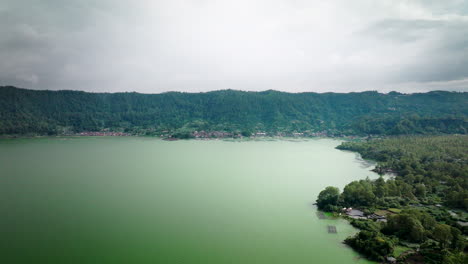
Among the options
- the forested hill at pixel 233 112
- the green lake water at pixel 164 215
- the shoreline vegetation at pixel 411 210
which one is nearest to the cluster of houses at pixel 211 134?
the forested hill at pixel 233 112

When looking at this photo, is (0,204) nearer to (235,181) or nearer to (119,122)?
(235,181)

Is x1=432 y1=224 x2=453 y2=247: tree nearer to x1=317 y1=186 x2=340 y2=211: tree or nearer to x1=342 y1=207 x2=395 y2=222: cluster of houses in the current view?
x1=342 y1=207 x2=395 y2=222: cluster of houses

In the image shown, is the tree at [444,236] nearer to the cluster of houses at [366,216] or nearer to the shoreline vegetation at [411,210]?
the shoreline vegetation at [411,210]

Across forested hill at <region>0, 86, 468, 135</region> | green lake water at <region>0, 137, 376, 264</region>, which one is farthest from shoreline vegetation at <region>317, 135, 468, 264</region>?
forested hill at <region>0, 86, 468, 135</region>

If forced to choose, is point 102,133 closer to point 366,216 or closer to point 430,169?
point 366,216

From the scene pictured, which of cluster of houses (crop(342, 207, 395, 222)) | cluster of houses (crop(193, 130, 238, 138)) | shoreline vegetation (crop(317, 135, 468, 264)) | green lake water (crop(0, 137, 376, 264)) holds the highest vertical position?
cluster of houses (crop(193, 130, 238, 138))

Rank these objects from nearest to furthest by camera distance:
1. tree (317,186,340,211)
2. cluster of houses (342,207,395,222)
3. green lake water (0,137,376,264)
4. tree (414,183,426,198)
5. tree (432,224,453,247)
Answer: green lake water (0,137,376,264) < tree (432,224,453,247) < cluster of houses (342,207,395,222) < tree (317,186,340,211) < tree (414,183,426,198)

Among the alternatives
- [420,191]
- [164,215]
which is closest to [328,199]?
[420,191]
